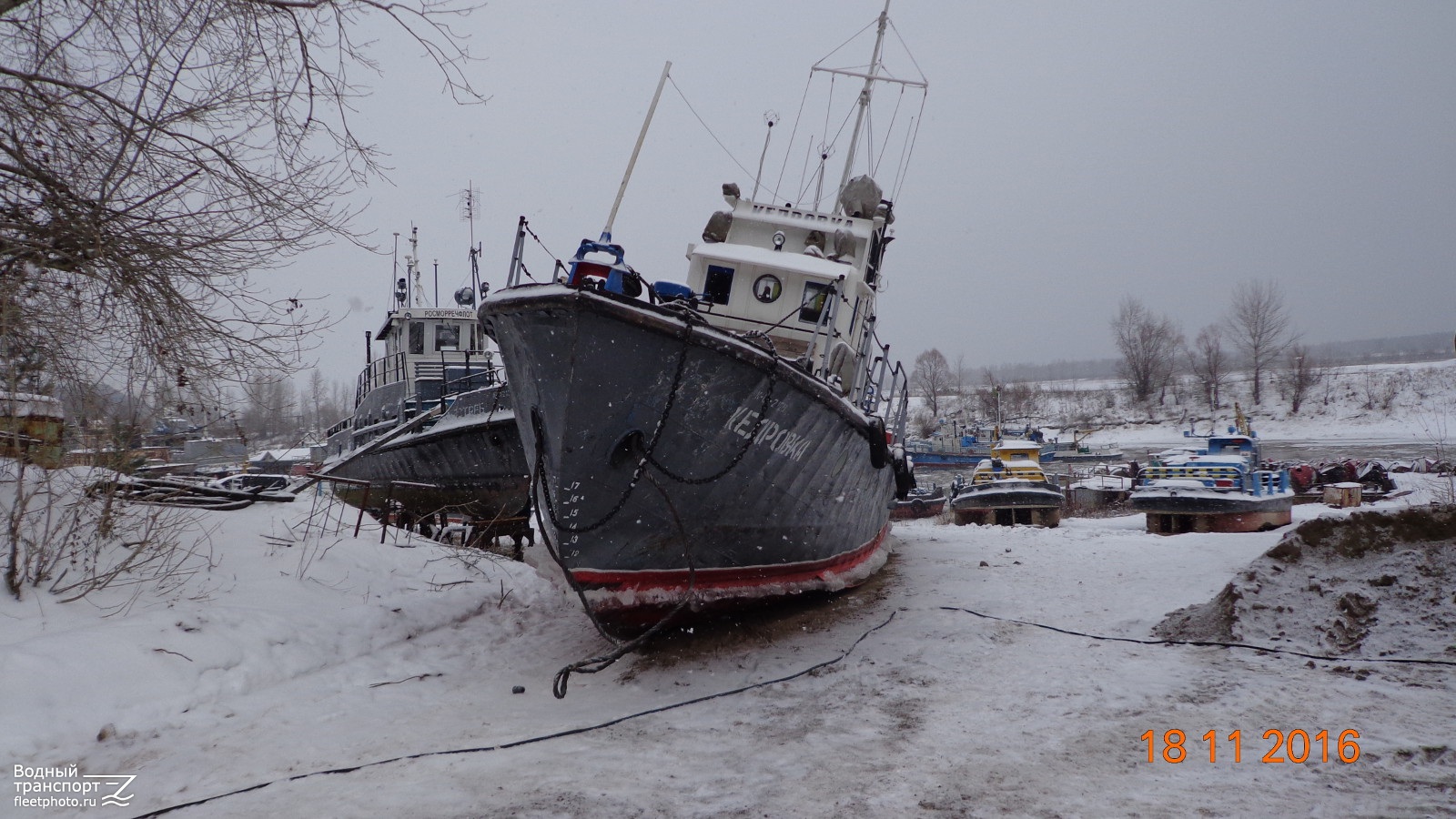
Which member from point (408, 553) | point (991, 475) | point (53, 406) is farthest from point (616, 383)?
point (991, 475)

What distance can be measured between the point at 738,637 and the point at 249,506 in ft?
16.7

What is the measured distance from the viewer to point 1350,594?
4949 mm

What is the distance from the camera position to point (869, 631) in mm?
5941

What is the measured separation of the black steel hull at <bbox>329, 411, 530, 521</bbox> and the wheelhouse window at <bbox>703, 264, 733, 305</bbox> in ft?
10.4

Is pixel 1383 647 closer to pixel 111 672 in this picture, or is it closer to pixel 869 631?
pixel 869 631

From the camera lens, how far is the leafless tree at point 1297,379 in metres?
44.5

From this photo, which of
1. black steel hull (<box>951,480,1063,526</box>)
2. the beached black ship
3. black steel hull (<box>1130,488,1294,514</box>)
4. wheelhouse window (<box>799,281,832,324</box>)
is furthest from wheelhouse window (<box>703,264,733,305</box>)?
black steel hull (<box>951,480,1063,526</box>)

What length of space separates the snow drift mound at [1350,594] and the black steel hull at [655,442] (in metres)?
3.04

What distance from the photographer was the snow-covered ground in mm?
3164

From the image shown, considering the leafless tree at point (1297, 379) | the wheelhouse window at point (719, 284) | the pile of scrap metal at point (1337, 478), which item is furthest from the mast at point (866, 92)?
the leafless tree at point (1297, 379)
